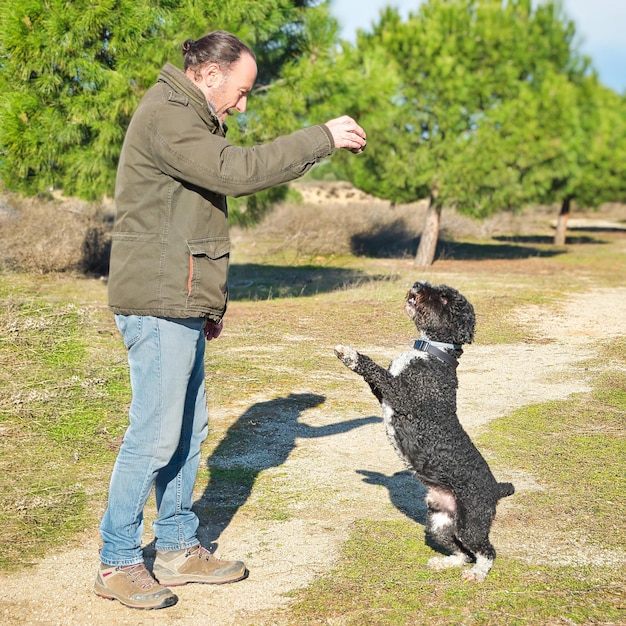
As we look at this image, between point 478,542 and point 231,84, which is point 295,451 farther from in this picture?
point 231,84

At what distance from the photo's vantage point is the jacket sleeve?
10.7 feet

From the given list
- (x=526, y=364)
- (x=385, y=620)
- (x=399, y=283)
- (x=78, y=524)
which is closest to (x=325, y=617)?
(x=385, y=620)

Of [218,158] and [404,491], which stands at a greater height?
[218,158]

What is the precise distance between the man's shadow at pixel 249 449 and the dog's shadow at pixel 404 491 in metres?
0.72

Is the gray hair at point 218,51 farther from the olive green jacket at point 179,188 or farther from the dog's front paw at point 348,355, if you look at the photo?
the dog's front paw at point 348,355

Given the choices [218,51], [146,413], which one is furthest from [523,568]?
[218,51]

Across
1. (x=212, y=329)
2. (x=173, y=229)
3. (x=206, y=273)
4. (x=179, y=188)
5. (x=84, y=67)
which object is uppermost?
(x=84, y=67)

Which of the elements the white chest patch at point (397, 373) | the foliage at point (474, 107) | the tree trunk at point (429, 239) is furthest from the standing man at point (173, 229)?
the tree trunk at point (429, 239)

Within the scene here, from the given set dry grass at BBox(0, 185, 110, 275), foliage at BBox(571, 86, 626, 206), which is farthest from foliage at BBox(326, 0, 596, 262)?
foliage at BBox(571, 86, 626, 206)

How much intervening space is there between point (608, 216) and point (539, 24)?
32.1 m

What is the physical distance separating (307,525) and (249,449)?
1485 mm

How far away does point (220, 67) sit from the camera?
134 inches

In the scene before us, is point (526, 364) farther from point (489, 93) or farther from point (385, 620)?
point (489, 93)

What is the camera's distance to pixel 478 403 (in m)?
7.52
